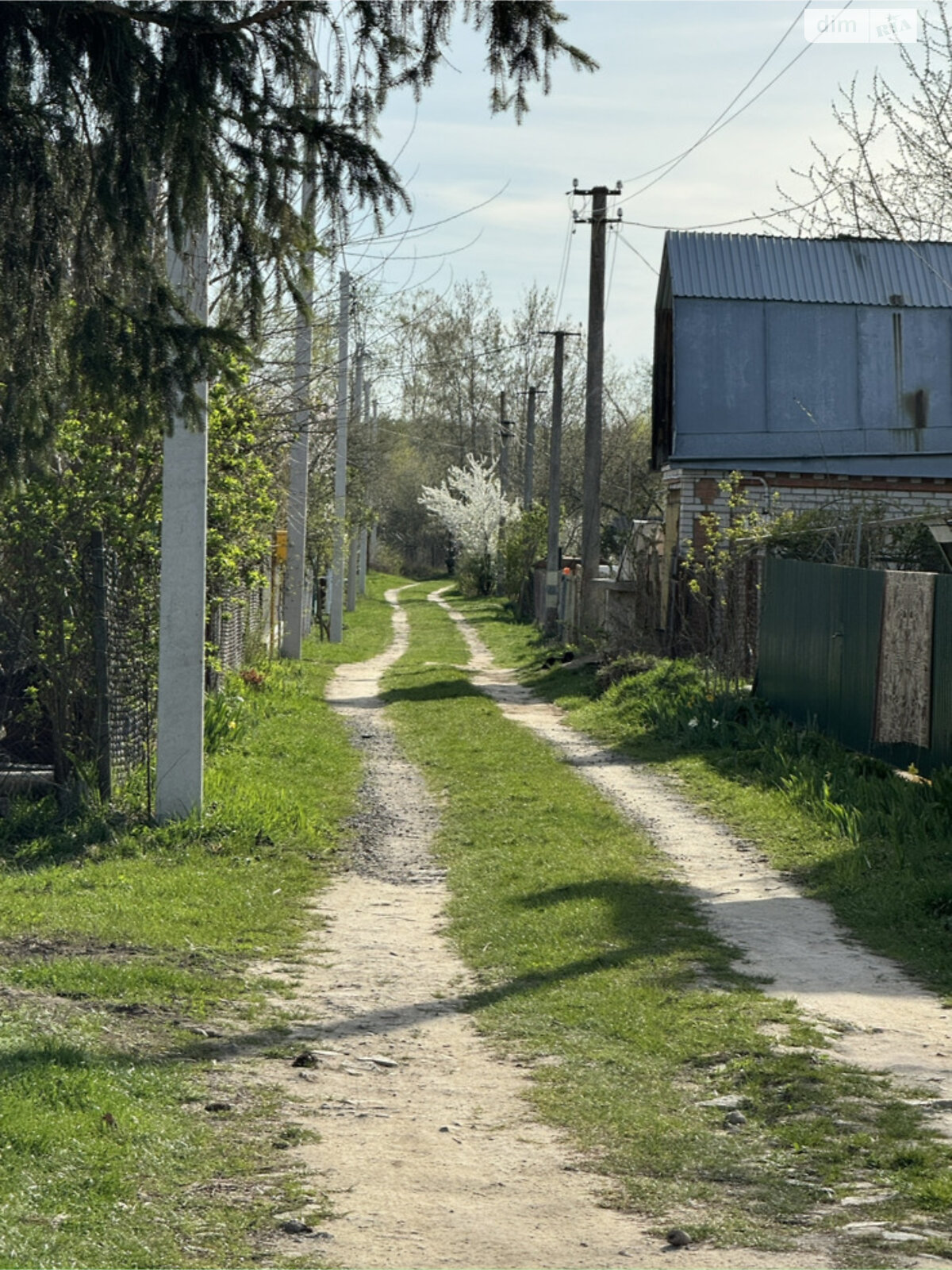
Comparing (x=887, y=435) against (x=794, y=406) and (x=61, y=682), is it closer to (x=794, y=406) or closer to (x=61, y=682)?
(x=794, y=406)

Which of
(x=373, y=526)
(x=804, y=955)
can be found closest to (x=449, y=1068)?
(x=804, y=955)

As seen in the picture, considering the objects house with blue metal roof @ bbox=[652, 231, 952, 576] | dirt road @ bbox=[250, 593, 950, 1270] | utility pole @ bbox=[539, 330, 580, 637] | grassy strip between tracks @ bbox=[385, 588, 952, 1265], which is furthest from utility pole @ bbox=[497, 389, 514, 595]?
grassy strip between tracks @ bbox=[385, 588, 952, 1265]

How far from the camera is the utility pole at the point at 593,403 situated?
92.2ft

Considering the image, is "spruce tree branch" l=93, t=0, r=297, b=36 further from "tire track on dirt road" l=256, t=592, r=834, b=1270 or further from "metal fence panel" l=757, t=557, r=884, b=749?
"metal fence panel" l=757, t=557, r=884, b=749

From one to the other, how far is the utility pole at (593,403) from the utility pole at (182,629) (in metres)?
17.6

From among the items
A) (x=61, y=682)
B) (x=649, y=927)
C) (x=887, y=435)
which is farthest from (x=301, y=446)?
(x=649, y=927)

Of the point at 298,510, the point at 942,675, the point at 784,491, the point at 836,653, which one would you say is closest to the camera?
the point at 942,675

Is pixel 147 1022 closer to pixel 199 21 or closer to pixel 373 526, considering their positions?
pixel 199 21

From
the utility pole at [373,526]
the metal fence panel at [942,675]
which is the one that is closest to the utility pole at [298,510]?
the metal fence panel at [942,675]

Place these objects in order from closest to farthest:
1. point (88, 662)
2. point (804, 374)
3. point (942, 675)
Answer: point (88, 662) → point (942, 675) → point (804, 374)

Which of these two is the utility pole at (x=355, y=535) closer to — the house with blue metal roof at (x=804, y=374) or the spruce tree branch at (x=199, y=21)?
the house with blue metal roof at (x=804, y=374)

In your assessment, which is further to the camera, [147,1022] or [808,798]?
[808,798]

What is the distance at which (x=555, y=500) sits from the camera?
3553 cm

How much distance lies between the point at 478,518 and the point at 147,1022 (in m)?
55.0
